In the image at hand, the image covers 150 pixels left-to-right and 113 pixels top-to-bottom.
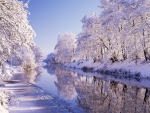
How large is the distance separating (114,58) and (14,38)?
1300 inches

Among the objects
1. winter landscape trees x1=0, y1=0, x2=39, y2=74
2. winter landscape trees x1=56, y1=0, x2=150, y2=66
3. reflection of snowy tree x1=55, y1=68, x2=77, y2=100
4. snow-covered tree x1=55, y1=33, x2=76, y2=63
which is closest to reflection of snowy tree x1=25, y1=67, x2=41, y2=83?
reflection of snowy tree x1=55, y1=68, x2=77, y2=100

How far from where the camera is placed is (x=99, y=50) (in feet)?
167

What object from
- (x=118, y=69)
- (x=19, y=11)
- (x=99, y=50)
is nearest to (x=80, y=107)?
(x=19, y=11)

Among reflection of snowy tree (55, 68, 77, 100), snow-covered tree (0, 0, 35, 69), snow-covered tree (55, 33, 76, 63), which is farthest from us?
snow-covered tree (55, 33, 76, 63)

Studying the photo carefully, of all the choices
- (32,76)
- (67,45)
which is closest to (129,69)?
(32,76)

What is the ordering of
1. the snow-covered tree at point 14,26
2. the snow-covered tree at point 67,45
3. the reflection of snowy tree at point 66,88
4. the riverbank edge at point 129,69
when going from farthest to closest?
the snow-covered tree at point 67,45
the riverbank edge at point 129,69
the reflection of snowy tree at point 66,88
the snow-covered tree at point 14,26

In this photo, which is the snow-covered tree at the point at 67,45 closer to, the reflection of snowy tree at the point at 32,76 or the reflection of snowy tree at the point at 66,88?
the reflection of snowy tree at the point at 32,76

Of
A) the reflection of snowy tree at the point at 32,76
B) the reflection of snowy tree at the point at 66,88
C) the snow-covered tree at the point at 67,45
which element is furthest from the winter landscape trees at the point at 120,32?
the snow-covered tree at the point at 67,45

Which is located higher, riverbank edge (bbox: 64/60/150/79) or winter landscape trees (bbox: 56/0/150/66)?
winter landscape trees (bbox: 56/0/150/66)

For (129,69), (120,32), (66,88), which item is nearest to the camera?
(66,88)

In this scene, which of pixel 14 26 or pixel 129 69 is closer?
pixel 14 26

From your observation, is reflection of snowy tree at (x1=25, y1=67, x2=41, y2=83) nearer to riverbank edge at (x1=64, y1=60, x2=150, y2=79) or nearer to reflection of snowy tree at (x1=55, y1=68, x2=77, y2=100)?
reflection of snowy tree at (x1=55, y1=68, x2=77, y2=100)

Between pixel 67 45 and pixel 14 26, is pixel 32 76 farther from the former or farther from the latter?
pixel 67 45

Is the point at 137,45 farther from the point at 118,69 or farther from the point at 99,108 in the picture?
the point at 99,108
